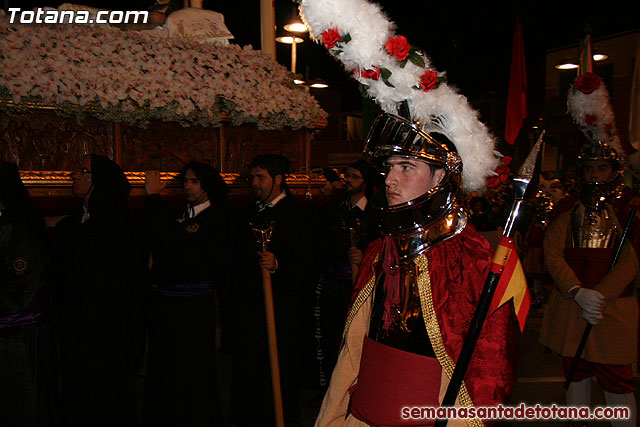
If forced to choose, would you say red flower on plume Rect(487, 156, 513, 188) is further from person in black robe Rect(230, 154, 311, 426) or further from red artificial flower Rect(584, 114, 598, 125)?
red artificial flower Rect(584, 114, 598, 125)

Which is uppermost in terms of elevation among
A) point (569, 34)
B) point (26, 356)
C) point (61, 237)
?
point (569, 34)

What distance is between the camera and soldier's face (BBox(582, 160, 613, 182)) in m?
3.86

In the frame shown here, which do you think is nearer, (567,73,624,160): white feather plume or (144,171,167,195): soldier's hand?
(144,171,167,195): soldier's hand

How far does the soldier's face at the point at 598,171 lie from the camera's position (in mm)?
3861

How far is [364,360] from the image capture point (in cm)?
206

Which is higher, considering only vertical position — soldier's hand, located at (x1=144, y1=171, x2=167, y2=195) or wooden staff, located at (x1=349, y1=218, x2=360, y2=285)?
soldier's hand, located at (x1=144, y1=171, x2=167, y2=195)

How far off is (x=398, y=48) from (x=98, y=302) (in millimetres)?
2536

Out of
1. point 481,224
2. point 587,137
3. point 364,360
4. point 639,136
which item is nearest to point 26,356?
point 364,360

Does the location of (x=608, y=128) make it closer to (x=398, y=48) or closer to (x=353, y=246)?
(x=353, y=246)

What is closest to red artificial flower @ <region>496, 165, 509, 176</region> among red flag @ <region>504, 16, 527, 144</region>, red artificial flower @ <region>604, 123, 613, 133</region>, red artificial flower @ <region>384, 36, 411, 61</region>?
red artificial flower @ <region>384, 36, 411, 61</region>

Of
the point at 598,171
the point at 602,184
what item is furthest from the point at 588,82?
the point at 602,184

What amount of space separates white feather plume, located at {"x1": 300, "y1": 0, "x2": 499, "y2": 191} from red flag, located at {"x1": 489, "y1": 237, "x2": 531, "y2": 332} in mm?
474

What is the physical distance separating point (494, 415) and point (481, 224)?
7.10 meters

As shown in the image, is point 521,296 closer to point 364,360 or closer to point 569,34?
point 364,360
